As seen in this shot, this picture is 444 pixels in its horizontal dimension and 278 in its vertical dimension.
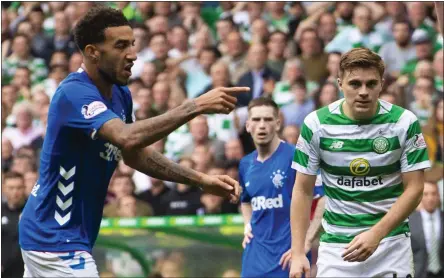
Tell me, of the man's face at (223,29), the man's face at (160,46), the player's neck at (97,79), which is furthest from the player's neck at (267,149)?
the man's face at (160,46)

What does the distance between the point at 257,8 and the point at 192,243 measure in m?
4.44

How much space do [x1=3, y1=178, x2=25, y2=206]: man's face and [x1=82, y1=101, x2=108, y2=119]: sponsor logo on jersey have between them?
679 cm

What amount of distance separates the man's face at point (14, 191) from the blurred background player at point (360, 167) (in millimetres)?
6572

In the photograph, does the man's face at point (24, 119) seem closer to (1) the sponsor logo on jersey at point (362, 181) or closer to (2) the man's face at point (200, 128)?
(2) the man's face at point (200, 128)

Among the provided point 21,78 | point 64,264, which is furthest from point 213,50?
point 64,264

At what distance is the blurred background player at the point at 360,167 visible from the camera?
6449 millimetres

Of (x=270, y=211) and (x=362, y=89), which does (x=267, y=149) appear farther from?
(x=362, y=89)

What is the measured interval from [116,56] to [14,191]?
6760mm

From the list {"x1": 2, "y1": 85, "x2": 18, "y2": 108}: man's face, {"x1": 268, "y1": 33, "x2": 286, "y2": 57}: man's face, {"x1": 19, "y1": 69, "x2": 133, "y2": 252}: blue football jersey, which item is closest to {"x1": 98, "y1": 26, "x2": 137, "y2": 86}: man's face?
{"x1": 19, "y1": 69, "x2": 133, "y2": 252}: blue football jersey

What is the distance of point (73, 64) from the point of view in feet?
50.3

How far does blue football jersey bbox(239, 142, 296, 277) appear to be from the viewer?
9148mm

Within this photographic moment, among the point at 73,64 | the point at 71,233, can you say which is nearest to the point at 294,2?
the point at 73,64

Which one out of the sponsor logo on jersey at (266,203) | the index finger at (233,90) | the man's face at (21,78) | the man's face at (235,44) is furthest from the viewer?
the man's face at (21,78)

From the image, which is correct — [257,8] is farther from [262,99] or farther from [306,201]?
[306,201]
